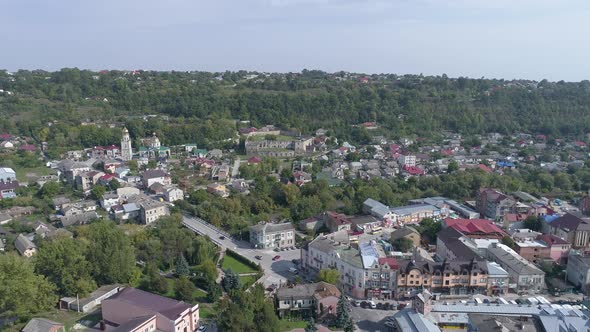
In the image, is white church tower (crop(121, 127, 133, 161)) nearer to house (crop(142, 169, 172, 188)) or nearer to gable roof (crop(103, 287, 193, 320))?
house (crop(142, 169, 172, 188))

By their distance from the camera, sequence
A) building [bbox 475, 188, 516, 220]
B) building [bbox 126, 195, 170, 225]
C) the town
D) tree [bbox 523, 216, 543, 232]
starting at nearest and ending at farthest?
the town < tree [bbox 523, 216, 543, 232] < building [bbox 126, 195, 170, 225] < building [bbox 475, 188, 516, 220]

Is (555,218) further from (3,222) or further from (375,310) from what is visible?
(3,222)

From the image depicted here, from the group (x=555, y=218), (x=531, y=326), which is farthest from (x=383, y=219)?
(x=531, y=326)

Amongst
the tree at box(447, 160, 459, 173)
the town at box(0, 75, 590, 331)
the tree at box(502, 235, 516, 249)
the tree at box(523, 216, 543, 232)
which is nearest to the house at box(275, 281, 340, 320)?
the town at box(0, 75, 590, 331)

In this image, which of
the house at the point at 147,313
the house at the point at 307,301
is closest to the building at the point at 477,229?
the house at the point at 307,301

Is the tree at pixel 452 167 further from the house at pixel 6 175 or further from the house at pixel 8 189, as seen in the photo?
the house at pixel 6 175
